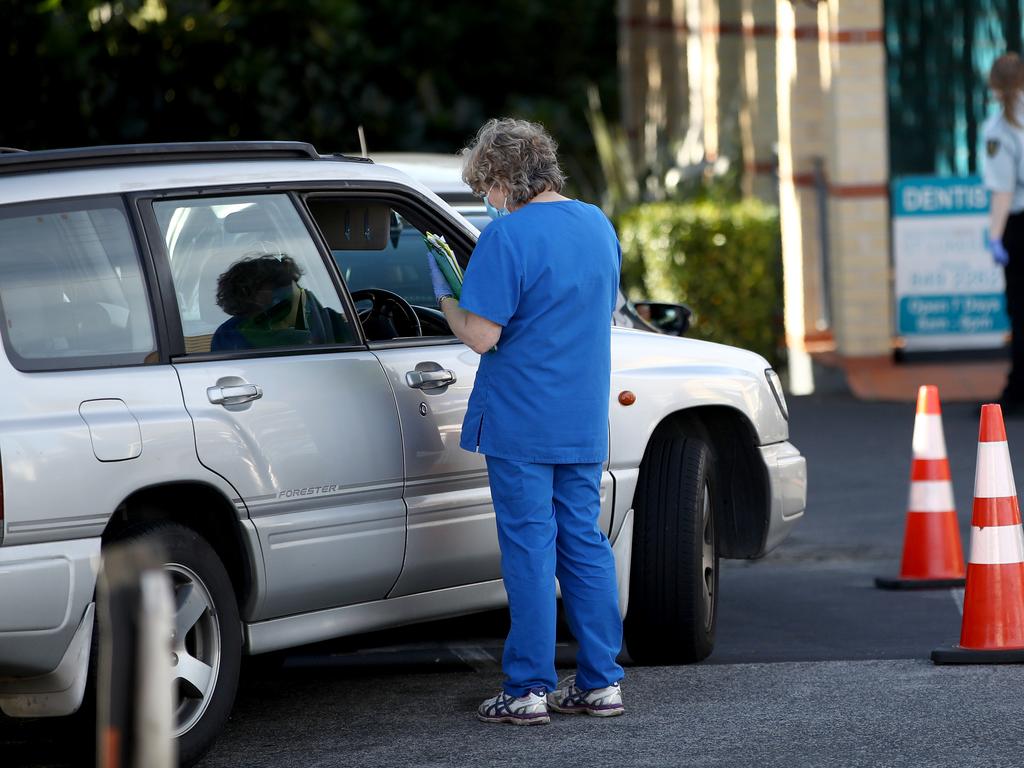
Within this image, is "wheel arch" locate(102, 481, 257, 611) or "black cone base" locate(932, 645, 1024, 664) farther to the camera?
"black cone base" locate(932, 645, 1024, 664)

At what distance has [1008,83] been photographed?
10961 mm

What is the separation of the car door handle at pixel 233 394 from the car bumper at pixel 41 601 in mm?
544

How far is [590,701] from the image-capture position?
5637mm

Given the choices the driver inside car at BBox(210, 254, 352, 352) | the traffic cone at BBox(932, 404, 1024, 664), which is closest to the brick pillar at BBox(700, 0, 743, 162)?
the traffic cone at BBox(932, 404, 1024, 664)

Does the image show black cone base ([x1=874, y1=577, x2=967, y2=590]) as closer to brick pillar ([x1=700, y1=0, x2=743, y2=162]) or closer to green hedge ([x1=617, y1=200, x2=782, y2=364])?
green hedge ([x1=617, y1=200, x2=782, y2=364])

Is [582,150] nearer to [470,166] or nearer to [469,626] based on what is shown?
[469,626]

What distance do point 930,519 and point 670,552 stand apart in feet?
6.23

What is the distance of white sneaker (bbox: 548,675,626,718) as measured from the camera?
5.63 metres

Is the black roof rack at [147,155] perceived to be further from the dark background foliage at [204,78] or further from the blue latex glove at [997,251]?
the dark background foliage at [204,78]

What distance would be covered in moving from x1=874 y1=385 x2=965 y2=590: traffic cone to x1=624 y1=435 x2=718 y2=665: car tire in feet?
5.36

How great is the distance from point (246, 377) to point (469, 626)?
246cm

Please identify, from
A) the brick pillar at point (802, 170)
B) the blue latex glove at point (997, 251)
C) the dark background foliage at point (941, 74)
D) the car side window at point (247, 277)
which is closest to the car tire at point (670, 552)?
the car side window at point (247, 277)

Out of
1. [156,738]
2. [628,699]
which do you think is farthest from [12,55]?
[156,738]

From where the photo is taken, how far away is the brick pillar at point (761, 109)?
48.4 feet
